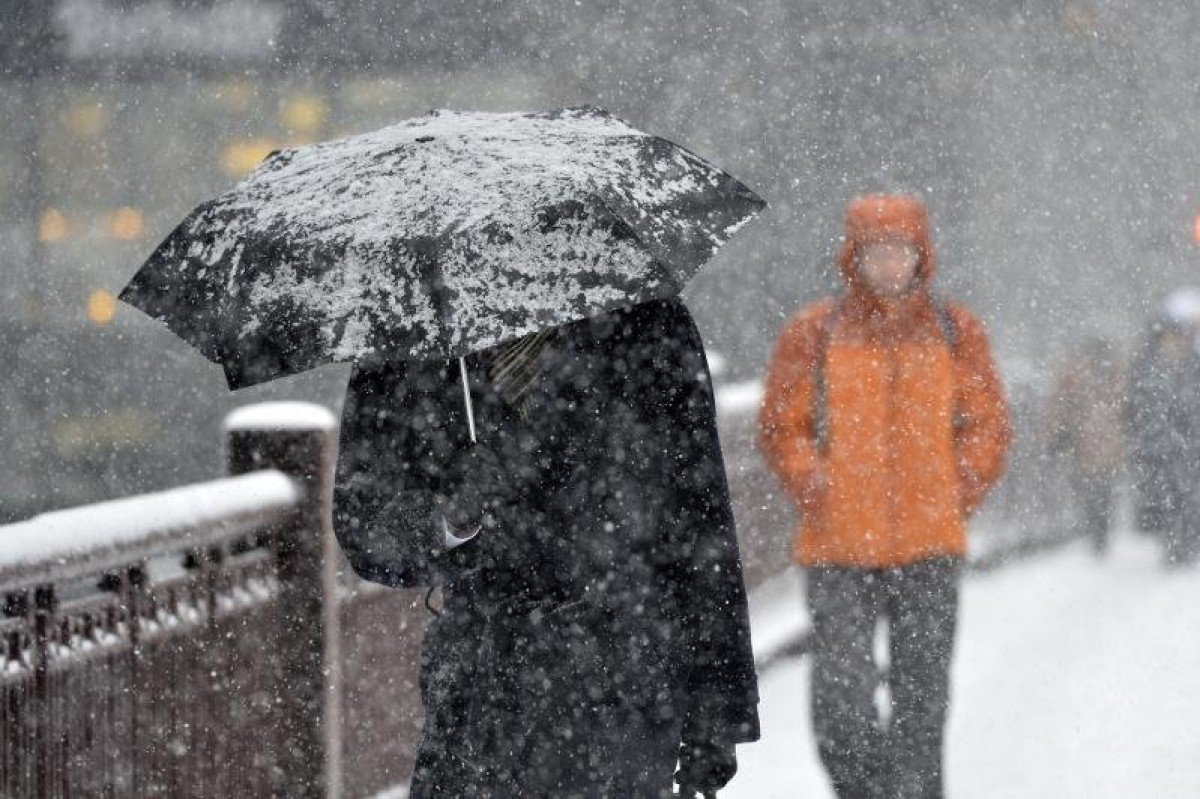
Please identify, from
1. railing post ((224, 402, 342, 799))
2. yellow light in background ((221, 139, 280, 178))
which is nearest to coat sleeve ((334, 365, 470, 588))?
railing post ((224, 402, 342, 799))

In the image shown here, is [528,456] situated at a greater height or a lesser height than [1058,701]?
greater

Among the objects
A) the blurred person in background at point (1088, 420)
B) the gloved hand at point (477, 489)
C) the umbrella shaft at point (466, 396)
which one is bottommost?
the blurred person in background at point (1088, 420)

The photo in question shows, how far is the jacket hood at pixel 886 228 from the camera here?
5.10m

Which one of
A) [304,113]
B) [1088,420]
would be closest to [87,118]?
[304,113]

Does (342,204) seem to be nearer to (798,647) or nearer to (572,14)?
(798,647)

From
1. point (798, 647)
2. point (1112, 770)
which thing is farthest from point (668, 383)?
point (798, 647)

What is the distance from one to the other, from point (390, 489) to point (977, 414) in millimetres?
2941

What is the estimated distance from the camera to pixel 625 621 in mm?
2553

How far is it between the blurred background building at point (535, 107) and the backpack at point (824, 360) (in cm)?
804

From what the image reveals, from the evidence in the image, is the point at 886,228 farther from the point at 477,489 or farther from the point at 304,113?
the point at 304,113

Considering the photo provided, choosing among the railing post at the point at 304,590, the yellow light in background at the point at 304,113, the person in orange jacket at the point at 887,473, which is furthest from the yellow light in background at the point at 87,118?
the person in orange jacket at the point at 887,473

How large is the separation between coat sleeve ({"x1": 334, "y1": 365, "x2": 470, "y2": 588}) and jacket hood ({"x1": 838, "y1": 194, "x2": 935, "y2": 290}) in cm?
281

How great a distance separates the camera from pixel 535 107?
14.4m

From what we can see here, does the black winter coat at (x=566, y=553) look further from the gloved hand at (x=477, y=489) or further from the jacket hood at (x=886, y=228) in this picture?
the jacket hood at (x=886, y=228)
